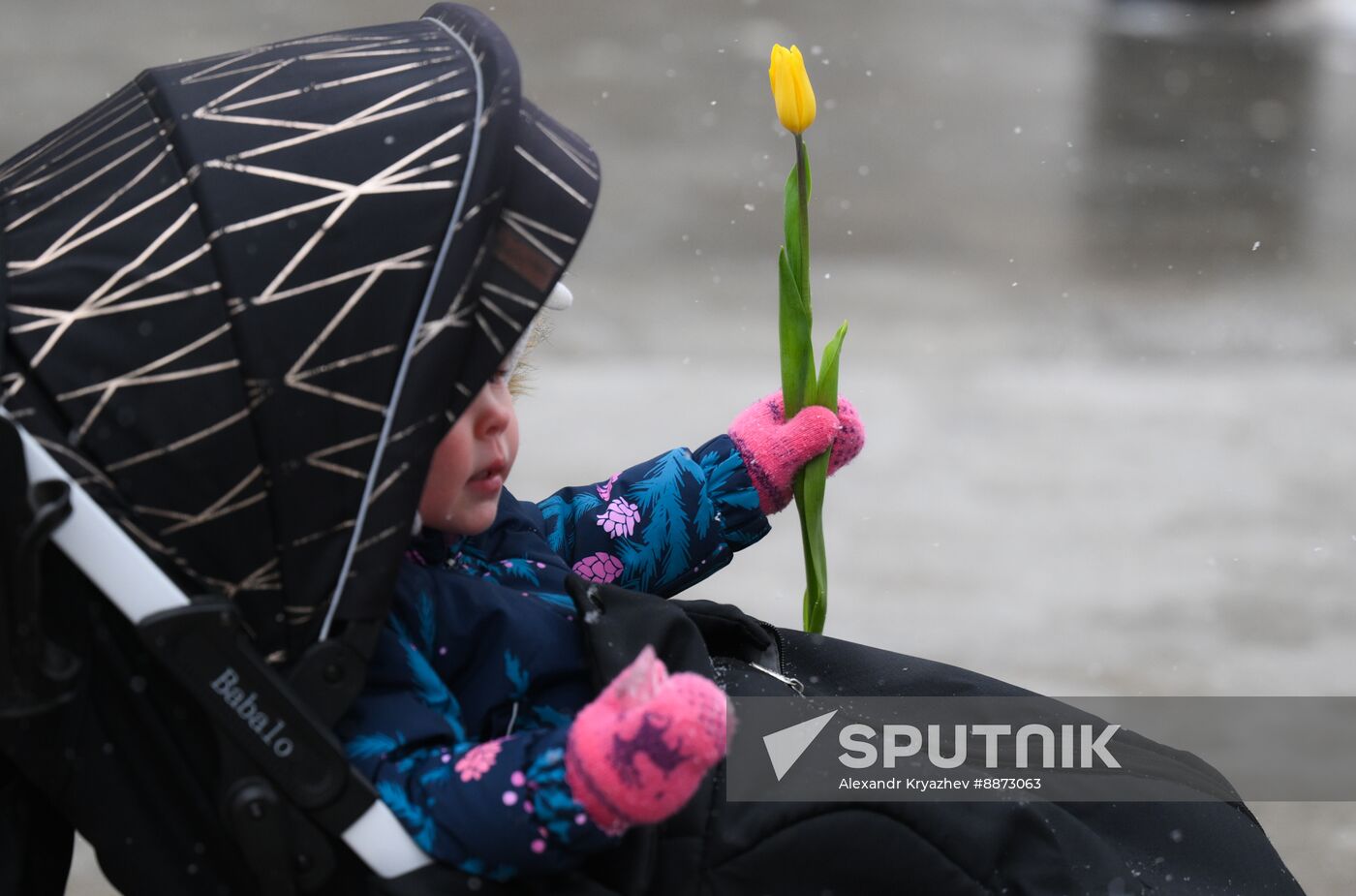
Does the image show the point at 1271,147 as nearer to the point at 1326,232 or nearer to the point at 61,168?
the point at 1326,232

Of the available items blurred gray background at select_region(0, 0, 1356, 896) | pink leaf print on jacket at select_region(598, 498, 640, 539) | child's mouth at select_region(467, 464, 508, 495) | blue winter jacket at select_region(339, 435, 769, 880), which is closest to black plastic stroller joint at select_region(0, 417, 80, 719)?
blue winter jacket at select_region(339, 435, 769, 880)

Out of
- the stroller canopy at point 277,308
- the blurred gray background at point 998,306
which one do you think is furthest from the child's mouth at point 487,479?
the blurred gray background at point 998,306

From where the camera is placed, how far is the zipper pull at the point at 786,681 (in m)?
1.56

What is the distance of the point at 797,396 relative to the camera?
180 cm

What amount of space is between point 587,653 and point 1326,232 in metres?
4.83

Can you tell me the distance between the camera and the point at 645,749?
1187mm

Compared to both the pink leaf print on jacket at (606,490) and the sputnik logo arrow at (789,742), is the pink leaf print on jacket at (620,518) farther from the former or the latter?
the sputnik logo arrow at (789,742)

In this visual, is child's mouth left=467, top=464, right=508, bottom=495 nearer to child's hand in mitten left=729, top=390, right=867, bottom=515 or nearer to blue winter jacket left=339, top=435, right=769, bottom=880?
blue winter jacket left=339, top=435, right=769, bottom=880

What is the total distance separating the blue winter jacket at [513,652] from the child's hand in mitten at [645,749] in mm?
27

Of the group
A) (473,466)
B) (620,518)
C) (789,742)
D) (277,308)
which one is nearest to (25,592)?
(277,308)

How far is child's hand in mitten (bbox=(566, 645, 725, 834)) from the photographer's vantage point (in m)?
1.19

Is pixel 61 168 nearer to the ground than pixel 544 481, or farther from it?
farther from it

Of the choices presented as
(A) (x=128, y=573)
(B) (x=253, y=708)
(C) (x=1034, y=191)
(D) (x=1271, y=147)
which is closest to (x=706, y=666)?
(B) (x=253, y=708)

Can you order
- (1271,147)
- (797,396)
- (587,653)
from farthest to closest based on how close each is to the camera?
(1271,147) < (797,396) < (587,653)
